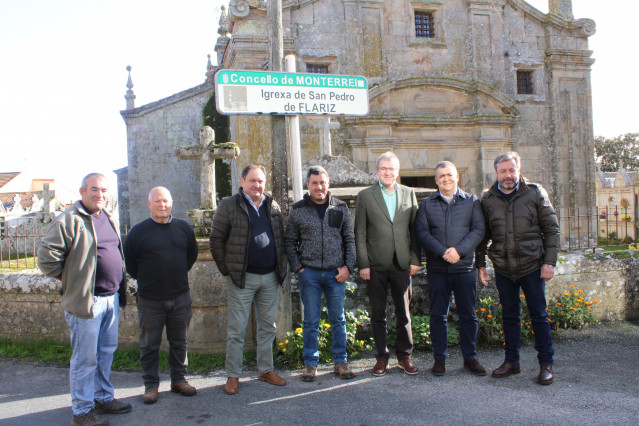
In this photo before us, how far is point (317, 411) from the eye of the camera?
11.9 ft

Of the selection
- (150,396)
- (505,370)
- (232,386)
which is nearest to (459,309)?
(505,370)

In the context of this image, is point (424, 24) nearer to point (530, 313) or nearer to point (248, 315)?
point (530, 313)

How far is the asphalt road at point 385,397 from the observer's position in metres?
3.49

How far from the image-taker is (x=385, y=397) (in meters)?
3.86

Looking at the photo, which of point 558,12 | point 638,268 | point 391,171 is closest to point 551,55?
point 558,12

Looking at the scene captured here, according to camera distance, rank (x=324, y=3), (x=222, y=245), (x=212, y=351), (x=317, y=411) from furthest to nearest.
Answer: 1. (x=324, y=3)
2. (x=212, y=351)
3. (x=222, y=245)
4. (x=317, y=411)

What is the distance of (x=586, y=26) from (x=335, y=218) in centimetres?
1280

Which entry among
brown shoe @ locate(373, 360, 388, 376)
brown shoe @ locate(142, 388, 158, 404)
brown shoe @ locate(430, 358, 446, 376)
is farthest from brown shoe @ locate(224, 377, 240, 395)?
brown shoe @ locate(430, 358, 446, 376)

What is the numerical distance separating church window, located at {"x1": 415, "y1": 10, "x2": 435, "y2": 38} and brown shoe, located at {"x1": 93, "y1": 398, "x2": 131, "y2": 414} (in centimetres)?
1194

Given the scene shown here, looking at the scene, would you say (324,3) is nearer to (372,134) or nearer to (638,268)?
(372,134)

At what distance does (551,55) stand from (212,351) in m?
12.6

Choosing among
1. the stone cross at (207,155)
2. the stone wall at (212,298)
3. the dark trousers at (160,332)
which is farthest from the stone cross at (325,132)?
the dark trousers at (160,332)

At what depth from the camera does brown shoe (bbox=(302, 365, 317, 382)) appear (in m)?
4.28

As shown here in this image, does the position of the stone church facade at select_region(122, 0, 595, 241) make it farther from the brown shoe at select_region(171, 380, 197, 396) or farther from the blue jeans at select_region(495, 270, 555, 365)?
the blue jeans at select_region(495, 270, 555, 365)
